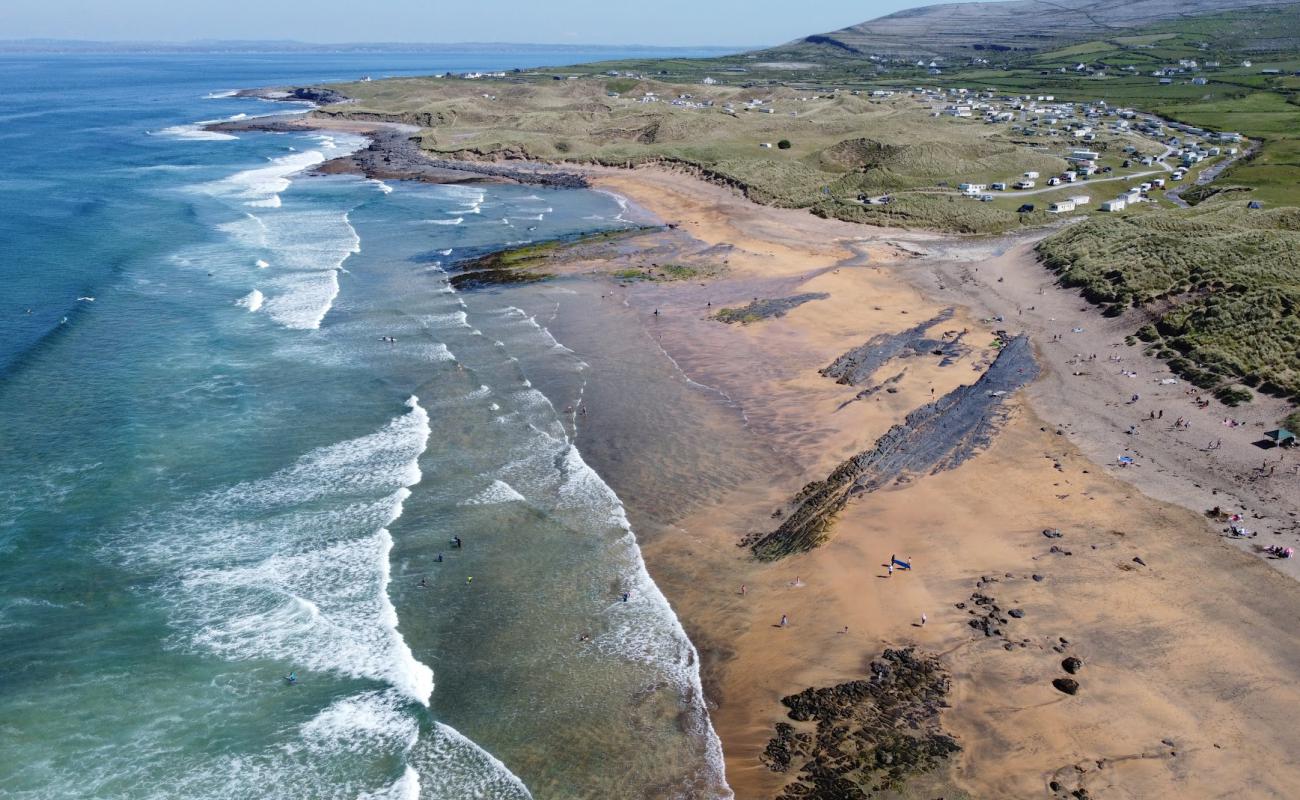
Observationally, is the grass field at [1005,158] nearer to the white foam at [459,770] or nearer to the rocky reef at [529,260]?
the rocky reef at [529,260]

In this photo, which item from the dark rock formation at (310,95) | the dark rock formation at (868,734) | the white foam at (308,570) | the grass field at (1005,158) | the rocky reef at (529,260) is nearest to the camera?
the dark rock formation at (868,734)

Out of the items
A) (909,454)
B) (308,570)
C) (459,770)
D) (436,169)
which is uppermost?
→ (436,169)

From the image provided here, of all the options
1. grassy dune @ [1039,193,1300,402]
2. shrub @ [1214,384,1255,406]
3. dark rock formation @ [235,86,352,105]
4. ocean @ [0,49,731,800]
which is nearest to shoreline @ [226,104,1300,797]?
ocean @ [0,49,731,800]

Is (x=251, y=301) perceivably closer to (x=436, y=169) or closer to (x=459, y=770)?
(x=459, y=770)

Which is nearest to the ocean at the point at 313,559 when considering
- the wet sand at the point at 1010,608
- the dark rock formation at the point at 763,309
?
the wet sand at the point at 1010,608

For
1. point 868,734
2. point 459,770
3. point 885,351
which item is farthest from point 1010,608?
point 885,351
